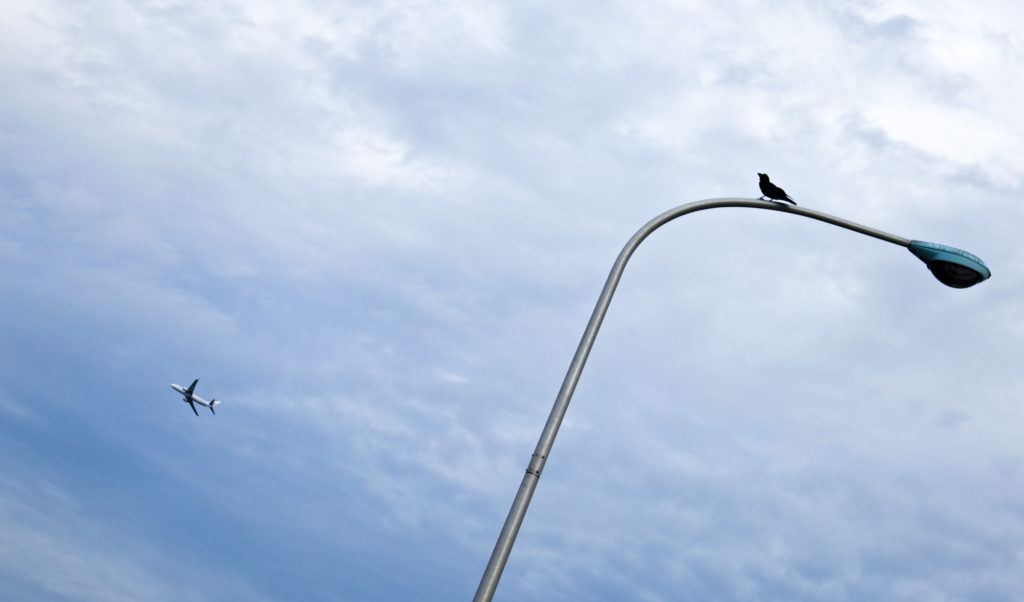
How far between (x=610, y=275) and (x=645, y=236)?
841 mm

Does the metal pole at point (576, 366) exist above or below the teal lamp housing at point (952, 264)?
below

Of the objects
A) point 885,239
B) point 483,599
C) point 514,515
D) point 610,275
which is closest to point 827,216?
point 885,239

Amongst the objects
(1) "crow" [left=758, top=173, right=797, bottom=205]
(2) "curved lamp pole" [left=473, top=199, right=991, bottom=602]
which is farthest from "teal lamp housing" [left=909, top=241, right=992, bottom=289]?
(1) "crow" [left=758, top=173, right=797, bottom=205]

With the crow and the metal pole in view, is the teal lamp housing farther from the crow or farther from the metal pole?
the crow

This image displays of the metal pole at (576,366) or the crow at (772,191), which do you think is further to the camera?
the crow at (772,191)

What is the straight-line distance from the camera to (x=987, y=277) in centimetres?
1335

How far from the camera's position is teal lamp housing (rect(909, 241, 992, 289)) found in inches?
518

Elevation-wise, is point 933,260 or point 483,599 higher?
point 933,260

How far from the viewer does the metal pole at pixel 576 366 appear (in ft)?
32.6

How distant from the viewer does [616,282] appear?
11.7 m

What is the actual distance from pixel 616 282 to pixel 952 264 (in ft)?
15.5

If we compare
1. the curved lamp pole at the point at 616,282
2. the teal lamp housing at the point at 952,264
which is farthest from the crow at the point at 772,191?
the teal lamp housing at the point at 952,264

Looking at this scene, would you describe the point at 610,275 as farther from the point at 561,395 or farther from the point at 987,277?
the point at 987,277

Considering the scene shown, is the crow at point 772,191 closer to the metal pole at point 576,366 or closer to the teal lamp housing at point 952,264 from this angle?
the metal pole at point 576,366
